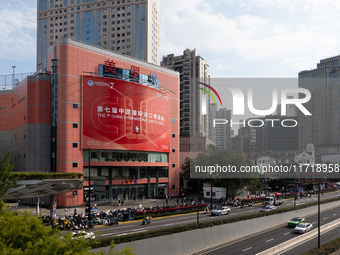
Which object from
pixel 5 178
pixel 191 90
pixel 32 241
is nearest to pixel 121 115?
pixel 5 178

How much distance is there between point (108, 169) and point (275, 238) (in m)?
36.3

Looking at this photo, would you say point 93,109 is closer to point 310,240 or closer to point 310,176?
point 310,240

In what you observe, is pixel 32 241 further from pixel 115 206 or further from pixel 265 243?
pixel 115 206

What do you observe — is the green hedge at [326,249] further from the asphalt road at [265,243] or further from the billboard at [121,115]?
the billboard at [121,115]

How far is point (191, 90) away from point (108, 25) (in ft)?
133

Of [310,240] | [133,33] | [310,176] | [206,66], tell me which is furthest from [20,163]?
[206,66]

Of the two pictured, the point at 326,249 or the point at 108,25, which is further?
the point at 108,25

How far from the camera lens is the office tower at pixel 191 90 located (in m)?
133

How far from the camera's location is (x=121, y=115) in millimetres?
62250

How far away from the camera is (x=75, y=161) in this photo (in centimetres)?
5744

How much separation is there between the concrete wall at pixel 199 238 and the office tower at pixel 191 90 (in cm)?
8953

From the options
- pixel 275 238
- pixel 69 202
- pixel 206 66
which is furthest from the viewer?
pixel 206 66

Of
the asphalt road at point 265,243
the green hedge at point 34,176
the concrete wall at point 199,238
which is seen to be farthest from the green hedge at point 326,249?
the green hedge at point 34,176

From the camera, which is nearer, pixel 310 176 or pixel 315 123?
pixel 310 176
